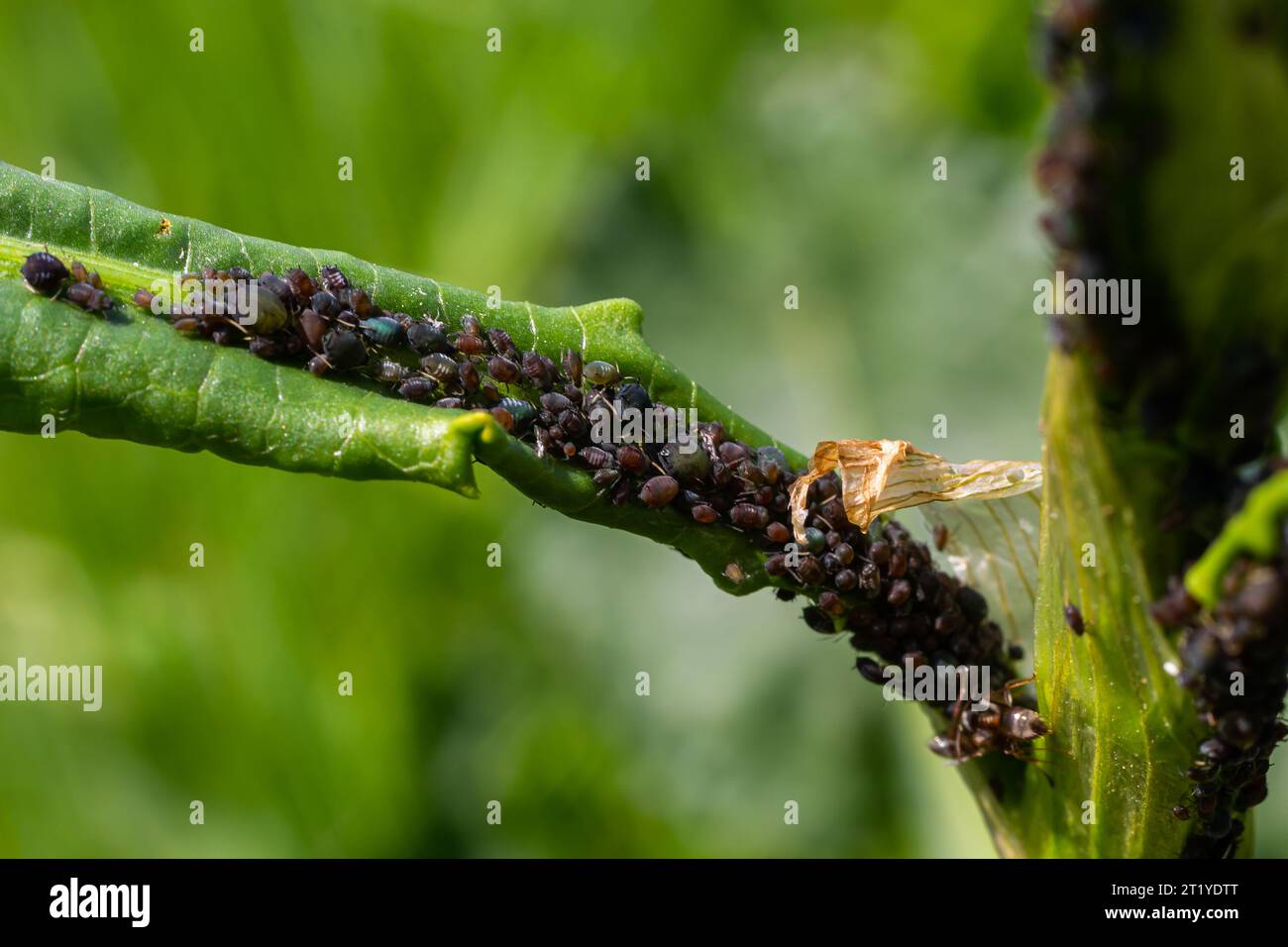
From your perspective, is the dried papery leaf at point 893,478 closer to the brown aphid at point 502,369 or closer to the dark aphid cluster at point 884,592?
the dark aphid cluster at point 884,592

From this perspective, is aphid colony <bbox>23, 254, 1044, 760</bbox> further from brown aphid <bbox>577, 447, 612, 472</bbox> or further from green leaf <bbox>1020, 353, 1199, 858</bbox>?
green leaf <bbox>1020, 353, 1199, 858</bbox>

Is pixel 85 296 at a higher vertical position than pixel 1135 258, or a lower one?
higher

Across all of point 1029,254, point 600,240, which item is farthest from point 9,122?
point 1029,254

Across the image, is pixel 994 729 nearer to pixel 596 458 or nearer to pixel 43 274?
pixel 596 458

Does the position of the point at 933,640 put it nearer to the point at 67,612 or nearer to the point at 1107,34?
the point at 1107,34

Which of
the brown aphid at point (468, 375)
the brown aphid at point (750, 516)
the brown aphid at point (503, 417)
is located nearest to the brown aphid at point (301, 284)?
the brown aphid at point (468, 375)

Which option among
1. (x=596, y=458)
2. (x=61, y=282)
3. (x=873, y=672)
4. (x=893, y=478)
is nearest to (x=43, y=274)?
(x=61, y=282)
